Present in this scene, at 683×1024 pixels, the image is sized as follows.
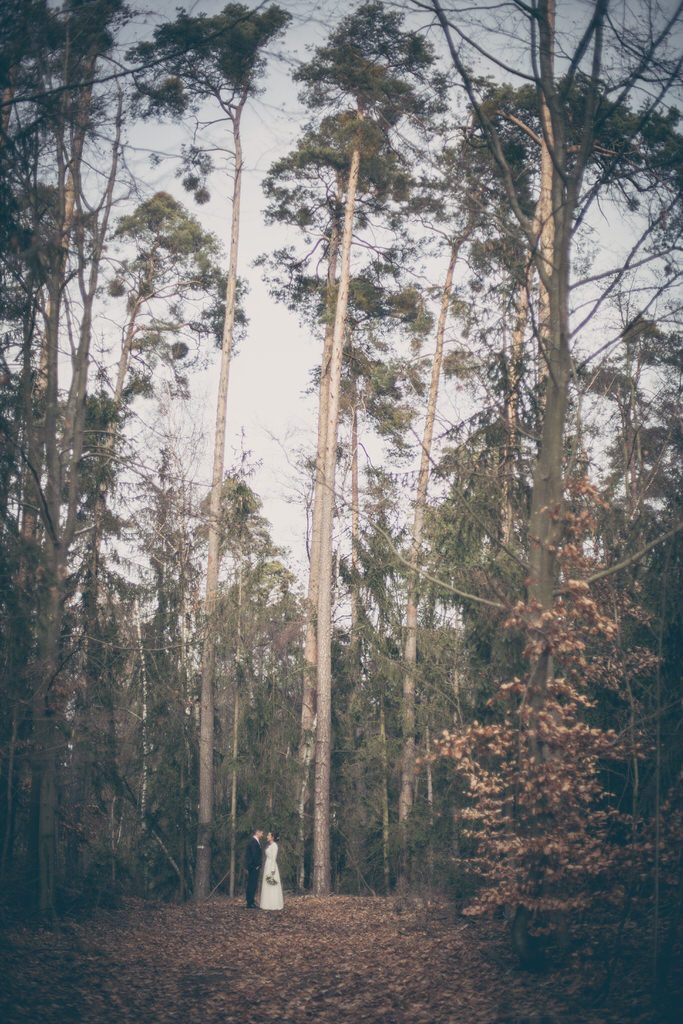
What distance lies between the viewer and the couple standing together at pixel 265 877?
13.7 m

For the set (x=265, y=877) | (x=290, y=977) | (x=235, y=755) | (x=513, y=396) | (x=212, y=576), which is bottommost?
(x=265, y=877)

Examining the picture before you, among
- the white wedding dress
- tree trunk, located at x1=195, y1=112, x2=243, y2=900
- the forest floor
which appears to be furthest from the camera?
tree trunk, located at x1=195, y1=112, x2=243, y2=900

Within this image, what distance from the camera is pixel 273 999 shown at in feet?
24.0

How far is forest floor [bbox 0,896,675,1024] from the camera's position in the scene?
658 centimetres

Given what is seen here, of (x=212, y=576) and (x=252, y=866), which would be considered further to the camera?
(x=212, y=576)

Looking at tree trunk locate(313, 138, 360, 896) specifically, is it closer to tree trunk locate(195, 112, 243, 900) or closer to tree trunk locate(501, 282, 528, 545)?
tree trunk locate(195, 112, 243, 900)

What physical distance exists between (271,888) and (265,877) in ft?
0.65

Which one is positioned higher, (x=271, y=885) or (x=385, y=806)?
(x=385, y=806)

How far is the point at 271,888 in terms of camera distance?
1373cm

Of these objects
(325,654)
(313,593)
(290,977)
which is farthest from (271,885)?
(313,593)

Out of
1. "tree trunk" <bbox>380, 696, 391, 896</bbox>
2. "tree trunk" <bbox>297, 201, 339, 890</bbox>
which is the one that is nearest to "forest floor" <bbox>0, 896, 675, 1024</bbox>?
"tree trunk" <bbox>297, 201, 339, 890</bbox>

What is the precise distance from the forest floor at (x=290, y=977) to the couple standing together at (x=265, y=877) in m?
1.80

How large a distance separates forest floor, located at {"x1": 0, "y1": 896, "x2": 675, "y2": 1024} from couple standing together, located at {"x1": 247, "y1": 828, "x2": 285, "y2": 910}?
1797 millimetres

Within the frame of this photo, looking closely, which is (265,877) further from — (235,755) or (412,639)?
(412,639)
